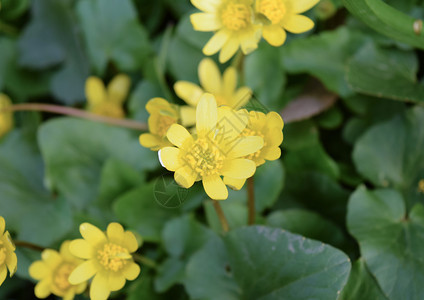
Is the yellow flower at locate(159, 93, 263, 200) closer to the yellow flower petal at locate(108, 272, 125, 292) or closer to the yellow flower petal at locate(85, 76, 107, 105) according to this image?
the yellow flower petal at locate(108, 272, 125, 292)

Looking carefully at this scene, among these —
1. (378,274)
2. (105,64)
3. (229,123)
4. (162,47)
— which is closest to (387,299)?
(378,274)

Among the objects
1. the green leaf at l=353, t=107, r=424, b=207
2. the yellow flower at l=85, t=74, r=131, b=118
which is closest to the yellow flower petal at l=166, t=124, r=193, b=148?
the green leaf at l=353, t=107, r=424, b=207

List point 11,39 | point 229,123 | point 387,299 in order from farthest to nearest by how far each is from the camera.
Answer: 1. point 11,39
2. point 387,299
3. point 229,123

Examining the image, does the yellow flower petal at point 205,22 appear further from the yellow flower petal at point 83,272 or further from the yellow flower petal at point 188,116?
the yellow flower petal at point 83,272

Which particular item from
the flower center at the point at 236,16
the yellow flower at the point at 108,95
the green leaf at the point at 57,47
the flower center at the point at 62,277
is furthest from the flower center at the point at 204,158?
the green leaf at the point at 57,47

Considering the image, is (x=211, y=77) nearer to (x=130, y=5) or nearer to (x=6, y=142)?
(x=130, y=5)

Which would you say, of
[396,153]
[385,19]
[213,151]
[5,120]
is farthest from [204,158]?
[5,120]
